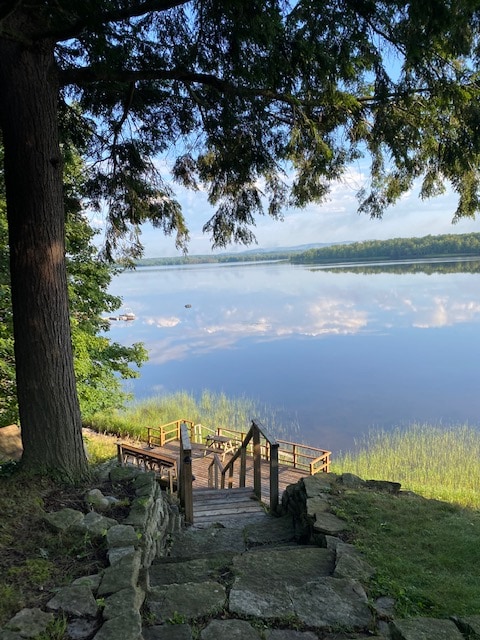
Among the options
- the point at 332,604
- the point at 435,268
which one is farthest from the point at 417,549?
the point at 435,268

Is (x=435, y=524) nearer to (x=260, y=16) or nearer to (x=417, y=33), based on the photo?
(x=417, y=33)

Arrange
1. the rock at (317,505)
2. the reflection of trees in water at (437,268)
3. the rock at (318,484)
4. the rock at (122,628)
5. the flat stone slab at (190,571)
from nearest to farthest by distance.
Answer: the rock at (122,628) → the flat stone slab at (190,571) → the rock at (317,505) → the rock at (318,484) → the reflection of trees in water at (437,268)

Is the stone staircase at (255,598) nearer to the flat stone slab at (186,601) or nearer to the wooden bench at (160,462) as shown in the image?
the flat stone slab at (186,601)

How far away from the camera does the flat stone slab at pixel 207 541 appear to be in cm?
384

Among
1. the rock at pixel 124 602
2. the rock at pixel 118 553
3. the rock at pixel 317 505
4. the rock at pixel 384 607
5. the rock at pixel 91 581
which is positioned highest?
the rock at pixel 124 602

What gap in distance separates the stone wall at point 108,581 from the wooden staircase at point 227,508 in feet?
3.83

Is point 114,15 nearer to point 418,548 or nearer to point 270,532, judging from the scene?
point 418,548

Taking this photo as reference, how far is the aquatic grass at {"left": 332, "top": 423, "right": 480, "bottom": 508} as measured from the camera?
10414mm

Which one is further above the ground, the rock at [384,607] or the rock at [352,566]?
the rock at [384,607]

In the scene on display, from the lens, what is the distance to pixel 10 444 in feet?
31.2

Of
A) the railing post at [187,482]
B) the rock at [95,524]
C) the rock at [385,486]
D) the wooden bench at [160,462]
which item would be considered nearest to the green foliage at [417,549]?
the rock at [385,486]

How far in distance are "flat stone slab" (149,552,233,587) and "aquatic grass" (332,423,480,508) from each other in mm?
7526

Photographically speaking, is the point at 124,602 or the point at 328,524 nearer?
the point at 124,602

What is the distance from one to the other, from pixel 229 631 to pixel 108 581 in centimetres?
68
